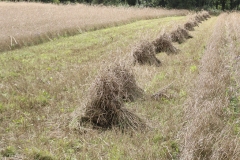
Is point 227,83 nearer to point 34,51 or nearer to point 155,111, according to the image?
point 155,111

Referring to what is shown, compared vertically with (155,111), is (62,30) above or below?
above

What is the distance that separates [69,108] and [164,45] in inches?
228

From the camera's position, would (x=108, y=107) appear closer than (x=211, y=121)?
No

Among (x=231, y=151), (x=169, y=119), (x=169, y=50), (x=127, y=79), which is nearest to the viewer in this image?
(x=231, y=151)

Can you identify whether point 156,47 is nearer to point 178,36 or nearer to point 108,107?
point 178,36

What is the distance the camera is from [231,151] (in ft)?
10.2

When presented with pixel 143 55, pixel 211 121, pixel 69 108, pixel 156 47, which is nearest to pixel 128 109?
pixel 69 108

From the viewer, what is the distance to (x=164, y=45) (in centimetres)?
962

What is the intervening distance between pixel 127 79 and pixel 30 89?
223 cm

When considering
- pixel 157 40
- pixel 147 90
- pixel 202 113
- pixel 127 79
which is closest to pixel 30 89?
pixel 127 79

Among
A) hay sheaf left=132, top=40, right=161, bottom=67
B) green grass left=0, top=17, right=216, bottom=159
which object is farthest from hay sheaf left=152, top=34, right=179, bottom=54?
hay sheaf left=132, top=40, right=161, bottom=67

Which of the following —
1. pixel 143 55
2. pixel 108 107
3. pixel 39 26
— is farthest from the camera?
pixel 39 26

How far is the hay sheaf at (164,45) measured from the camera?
31.3ft

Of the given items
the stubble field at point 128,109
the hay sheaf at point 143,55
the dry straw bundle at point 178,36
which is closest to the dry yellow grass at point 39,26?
the stubble field at point 128,109
